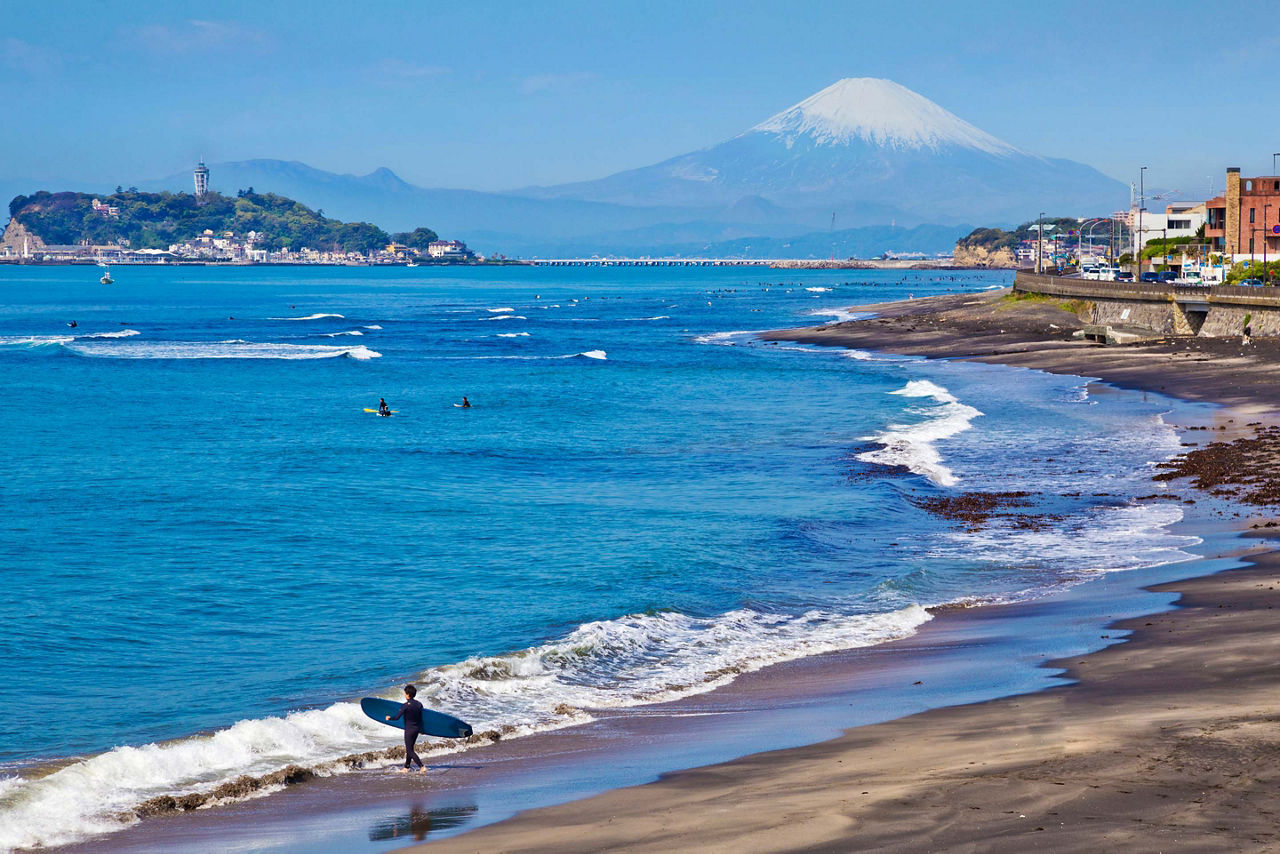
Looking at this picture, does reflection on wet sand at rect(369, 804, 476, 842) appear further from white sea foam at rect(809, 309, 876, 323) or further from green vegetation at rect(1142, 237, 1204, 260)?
green vegetation at rect(1142, 237, 1204, 260)

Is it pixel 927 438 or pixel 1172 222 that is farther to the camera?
pixel 1172 222

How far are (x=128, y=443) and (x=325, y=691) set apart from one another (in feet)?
97.0

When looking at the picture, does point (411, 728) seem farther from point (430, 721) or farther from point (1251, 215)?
point (1251, 215)

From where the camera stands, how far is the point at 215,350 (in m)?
87.7

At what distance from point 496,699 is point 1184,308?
64.5 m

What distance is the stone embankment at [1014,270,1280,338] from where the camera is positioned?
62525 millimetres

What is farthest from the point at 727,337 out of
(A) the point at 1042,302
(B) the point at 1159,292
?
(B) the point at 1159,292

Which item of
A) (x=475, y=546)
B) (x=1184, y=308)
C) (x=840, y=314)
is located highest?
(x=1184, y=308)

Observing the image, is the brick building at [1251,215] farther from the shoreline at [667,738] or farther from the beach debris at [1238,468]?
the shoreline at [667,738]

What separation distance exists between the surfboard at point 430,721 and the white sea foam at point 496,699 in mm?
220

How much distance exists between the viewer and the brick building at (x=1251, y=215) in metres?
100

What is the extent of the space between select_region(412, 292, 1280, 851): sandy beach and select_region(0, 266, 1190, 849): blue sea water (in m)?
3.85

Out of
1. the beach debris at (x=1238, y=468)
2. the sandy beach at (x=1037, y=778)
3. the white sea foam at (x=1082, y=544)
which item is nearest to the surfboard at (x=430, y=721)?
the sandy beach at (x=1037, y=778)

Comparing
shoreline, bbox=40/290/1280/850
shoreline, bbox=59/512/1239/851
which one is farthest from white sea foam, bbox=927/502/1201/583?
shoreline, bbox=40/290/1280/850
